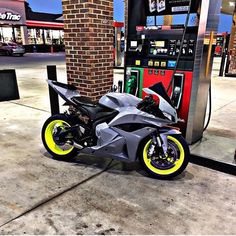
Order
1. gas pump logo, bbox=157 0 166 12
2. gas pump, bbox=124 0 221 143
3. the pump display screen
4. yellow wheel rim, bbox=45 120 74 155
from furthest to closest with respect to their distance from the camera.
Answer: the pump display screen
gas pump logo, bbox=157 0 166 12
yellow wheel rim, bbox=45 120 74 155
gas pump, bbox=124 0 221 143

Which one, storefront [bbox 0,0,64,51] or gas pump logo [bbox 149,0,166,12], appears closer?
gas pump logo [bbox 149,0,166,12]

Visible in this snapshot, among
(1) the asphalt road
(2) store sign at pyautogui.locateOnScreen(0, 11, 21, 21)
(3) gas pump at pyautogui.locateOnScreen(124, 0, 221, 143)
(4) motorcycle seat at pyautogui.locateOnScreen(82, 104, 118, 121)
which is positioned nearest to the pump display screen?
(3) gas pump at pyautogui.locateOnScreen(124, 0, 221, 143)

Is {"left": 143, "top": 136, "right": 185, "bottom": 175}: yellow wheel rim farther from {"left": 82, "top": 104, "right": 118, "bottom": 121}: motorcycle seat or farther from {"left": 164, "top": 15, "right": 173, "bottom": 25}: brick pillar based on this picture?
{"left": 164, "top": 15, "right": 173, "bottom": 25}: brick pillar

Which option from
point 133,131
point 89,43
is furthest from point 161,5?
point 133,131

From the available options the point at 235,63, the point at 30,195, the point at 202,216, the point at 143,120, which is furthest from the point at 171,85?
the point at 235,63

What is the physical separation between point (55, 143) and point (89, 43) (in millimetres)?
1469

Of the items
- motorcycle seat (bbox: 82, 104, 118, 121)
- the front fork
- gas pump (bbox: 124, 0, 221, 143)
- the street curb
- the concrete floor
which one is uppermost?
gas pump (bbox: 124, 0, 221, 143)

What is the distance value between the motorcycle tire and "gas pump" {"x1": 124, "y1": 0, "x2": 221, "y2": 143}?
1.08 m

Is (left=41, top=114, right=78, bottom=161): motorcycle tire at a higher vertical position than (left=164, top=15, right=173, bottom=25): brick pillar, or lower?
lower

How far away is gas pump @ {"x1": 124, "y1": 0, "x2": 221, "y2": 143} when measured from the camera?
282cm

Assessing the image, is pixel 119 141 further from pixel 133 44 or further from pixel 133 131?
pixel 133 44

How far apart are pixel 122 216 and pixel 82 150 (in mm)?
979

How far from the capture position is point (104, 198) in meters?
2.23

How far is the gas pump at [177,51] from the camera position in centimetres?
282
